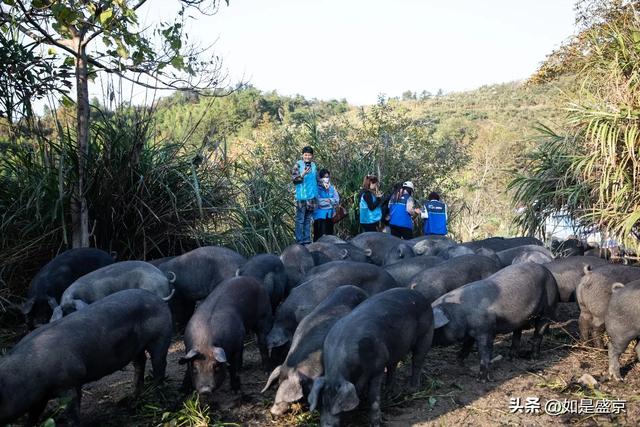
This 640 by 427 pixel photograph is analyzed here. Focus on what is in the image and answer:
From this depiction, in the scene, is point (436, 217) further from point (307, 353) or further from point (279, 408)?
point (279, 408)

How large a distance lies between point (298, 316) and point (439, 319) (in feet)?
4.27

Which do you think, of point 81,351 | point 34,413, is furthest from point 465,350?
point 34,413

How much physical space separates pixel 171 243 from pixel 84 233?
1.28 metres

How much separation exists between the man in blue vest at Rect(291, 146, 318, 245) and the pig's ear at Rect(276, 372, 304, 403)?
18.7ft

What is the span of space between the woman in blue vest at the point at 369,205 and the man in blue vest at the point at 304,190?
104 centimetres

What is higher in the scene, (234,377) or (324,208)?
(324,208)

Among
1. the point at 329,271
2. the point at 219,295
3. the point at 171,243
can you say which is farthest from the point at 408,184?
the point at 219,295

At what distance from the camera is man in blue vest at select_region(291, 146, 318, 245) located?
35.3 feet

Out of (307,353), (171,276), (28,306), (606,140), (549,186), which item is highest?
(606,140)

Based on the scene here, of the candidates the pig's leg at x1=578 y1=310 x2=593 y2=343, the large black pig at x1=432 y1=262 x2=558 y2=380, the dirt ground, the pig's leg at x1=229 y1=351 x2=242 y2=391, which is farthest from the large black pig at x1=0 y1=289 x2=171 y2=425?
the pig's leg at x1=578 y1=310 x2=593 y2=343

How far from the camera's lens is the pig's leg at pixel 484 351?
614 cm

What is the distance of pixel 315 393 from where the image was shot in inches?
188

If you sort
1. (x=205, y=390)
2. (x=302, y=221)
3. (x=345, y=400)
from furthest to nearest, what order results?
(x=302, y=221) < (x=205, y=390) < (x=345, y=400)

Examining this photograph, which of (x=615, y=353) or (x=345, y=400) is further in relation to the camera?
(x=615, y=353)
